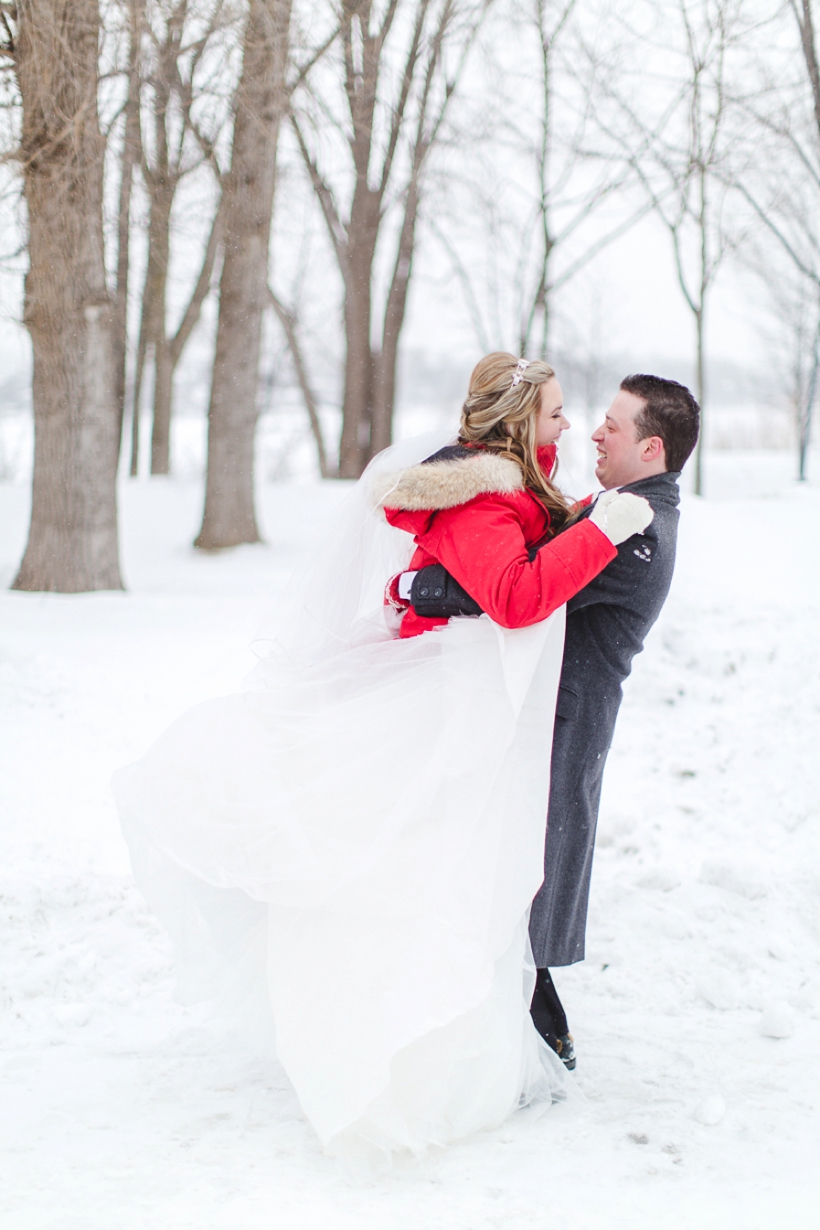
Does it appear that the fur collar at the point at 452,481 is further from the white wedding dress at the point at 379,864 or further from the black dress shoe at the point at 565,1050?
the black dress shoe at the point at 565,1050

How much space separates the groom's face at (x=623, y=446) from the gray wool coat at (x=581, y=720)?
0.05 m

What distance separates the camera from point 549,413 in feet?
9.93

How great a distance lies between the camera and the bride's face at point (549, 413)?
3000mm

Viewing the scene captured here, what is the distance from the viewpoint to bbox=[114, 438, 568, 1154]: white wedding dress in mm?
2668

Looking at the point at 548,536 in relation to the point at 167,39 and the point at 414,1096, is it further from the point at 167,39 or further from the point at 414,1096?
the point at 167,39

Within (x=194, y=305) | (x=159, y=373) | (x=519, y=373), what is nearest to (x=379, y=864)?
(x=519, y=373)

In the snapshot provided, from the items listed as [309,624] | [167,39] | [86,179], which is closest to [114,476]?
[86,179]

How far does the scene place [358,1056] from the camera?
2625mm

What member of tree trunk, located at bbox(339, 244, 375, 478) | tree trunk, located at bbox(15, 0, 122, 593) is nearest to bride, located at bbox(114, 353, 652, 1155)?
tree trunk, located at bbox(15, 0, 122, 593)

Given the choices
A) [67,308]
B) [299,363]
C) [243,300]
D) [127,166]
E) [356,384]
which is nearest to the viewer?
[67,308]

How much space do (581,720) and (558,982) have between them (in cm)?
148

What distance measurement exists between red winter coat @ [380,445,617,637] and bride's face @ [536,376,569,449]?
0.19 m

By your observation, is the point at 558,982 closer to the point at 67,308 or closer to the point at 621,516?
the point at 621,516

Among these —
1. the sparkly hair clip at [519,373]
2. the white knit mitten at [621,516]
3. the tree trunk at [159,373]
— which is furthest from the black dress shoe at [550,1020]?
the tree trunk at [159,373]
